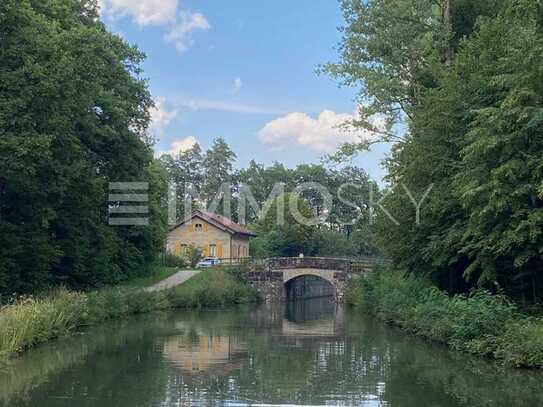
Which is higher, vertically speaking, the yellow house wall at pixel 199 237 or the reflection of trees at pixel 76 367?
the yellow house wall at pixel 199 237

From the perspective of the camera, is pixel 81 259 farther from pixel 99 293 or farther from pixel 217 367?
pixel 217 367

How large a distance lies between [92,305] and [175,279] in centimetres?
1942

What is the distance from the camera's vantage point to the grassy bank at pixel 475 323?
1445 cm

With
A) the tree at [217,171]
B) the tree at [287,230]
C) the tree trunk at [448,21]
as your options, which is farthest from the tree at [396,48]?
the tree at [217,171]

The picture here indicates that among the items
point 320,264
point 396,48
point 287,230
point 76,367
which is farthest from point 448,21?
point 287,230

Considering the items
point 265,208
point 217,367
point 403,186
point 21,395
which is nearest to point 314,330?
point 403,186

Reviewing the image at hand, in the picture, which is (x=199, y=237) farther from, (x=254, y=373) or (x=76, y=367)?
(x=254, y=373)

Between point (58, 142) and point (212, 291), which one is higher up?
point (58, 142)

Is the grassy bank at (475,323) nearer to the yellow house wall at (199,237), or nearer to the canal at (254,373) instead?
the canal at (254,373)

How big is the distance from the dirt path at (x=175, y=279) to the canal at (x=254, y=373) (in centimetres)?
1753

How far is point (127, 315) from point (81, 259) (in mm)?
3361

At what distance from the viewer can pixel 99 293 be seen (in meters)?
29.0

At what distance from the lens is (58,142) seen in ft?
79.8

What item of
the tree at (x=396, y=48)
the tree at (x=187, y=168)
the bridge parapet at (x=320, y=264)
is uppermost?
the tree at (x=187, y=168)
